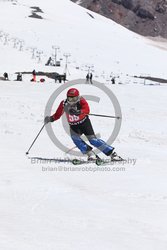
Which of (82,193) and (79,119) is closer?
(82,193)

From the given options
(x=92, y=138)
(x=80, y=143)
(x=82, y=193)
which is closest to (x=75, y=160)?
(x=80, y=143)

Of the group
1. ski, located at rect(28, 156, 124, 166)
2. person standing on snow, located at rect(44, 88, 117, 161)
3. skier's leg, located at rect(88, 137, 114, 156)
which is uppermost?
A: person standing on snow, located at rect(44, 88, 117, 161)

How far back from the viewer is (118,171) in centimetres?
894

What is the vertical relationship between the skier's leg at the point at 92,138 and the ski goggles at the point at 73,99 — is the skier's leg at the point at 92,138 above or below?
below

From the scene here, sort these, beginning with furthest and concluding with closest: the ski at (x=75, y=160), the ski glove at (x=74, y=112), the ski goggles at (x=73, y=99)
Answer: the ski at (x=75, y=160)
the ski glove at (x=74, y=112)
the ski goggles at (x=73, y=99)

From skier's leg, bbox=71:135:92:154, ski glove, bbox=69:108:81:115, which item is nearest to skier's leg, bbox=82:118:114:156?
skier's leg, bbox=71:135:92:154

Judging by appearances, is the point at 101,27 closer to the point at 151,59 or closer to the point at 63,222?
the point at 151,59

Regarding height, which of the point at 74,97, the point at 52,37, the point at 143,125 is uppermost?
the point at 52,37

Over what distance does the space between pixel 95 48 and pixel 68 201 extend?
6867 cm

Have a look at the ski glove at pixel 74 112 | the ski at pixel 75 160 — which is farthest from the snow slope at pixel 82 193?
the ski glove at pixel 74 112

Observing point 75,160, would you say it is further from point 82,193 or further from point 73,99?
point 82,193

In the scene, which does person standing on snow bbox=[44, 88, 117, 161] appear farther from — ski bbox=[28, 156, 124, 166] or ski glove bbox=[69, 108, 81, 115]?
ski bbox=[28, 156, 124, 166]

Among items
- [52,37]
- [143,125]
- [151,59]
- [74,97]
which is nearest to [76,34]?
[52,37]

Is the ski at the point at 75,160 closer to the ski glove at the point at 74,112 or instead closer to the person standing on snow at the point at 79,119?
the person standing on snow at the point at 79,119
